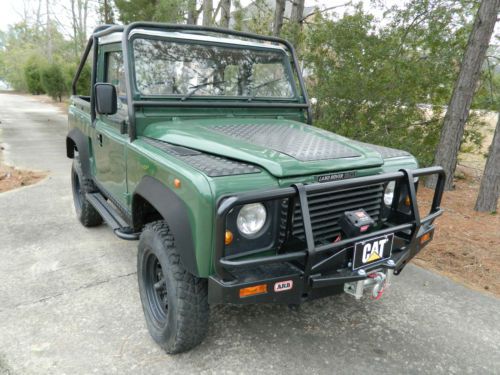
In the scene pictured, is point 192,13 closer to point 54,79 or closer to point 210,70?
point 210,70

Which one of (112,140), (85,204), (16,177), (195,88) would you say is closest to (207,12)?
(16,177)

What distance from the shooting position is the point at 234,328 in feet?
9.22

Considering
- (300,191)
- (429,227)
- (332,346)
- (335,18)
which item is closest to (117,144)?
(300,191)

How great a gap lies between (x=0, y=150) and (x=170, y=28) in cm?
831

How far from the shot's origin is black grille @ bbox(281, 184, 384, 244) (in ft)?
7.23

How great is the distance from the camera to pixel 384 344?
8.94 ft

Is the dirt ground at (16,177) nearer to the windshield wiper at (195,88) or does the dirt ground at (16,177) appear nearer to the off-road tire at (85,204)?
the off-road tire at (85,204)

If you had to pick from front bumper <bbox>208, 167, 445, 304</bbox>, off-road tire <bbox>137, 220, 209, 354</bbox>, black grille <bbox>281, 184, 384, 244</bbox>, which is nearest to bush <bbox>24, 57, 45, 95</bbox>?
off-road tire <bbox>137, 220, 209, 354</bbox>

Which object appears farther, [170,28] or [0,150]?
[0,150]

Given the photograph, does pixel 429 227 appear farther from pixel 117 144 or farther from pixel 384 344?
pixel 117 144

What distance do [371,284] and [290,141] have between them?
105cm

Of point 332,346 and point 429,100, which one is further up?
point 429,100

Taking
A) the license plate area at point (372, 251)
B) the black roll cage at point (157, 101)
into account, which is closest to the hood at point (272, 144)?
the black roll cage at point (157, 101)

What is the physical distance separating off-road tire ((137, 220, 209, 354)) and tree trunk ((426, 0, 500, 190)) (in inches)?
202
